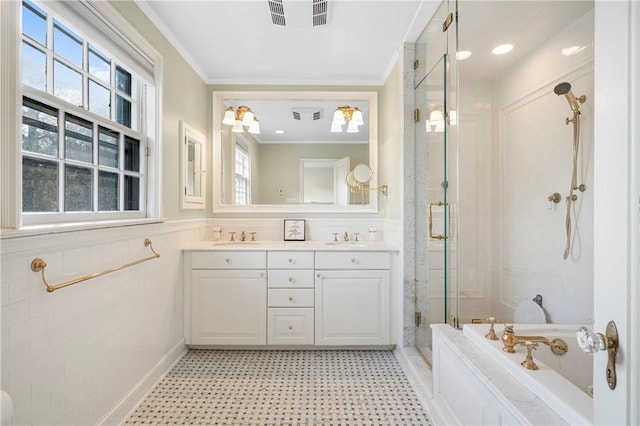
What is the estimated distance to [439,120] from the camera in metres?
2.05

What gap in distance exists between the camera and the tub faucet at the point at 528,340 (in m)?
1.28

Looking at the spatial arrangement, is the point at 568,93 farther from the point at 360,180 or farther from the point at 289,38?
the point at 289,38

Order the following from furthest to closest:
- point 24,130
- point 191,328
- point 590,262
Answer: point 191,328 < point 590,262 < point 24,130

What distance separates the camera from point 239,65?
269cm

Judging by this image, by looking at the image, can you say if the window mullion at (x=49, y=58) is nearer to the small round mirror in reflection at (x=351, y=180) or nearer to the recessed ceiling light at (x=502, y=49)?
the small round mirror in reflection at (x=351, y=180)

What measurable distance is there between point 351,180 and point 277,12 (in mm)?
1561

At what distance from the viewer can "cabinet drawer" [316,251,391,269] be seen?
2.46 m

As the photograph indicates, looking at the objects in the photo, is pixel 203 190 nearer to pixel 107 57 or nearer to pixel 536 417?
pixel 107 57

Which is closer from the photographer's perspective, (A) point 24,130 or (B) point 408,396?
(A) point 24,130

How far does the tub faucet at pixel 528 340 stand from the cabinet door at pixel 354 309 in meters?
1.15

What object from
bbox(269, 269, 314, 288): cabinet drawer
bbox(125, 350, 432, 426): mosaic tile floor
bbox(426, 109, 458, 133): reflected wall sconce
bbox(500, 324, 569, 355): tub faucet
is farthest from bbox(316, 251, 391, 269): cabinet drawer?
bbox(500, 324, 569, 355): tub faucet

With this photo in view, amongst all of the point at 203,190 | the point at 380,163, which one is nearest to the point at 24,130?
the point at 203,190

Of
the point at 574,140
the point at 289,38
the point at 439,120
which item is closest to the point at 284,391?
the point at 439,120

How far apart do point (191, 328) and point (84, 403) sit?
104 cm
